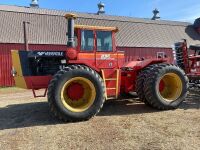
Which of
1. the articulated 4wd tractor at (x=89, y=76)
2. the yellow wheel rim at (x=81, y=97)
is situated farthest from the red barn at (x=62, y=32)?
the yellow wheel rim at (x=81, y=97)

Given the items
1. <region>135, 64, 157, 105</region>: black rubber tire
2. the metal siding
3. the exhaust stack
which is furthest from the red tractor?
the metal siding

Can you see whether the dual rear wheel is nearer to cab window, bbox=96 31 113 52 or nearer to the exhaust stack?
cab window, bbox=96 31 113 52

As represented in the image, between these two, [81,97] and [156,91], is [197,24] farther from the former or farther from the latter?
[81,97]

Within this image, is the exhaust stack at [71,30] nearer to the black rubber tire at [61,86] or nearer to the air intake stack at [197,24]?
the black rubber tire at [61,86]

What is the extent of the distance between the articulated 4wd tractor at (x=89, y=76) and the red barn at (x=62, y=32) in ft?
51.2

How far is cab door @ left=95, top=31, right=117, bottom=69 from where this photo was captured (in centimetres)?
927

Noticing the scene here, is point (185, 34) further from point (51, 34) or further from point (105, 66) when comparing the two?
point (105, 66)

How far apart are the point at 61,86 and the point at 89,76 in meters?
0.83

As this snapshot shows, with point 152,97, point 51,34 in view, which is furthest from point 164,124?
point 51,34

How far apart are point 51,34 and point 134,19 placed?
1167 cm

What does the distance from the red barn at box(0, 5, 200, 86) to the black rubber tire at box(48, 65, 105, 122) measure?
1664cm

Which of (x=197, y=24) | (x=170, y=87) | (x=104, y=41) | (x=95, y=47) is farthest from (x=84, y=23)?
(x=95, y=47)

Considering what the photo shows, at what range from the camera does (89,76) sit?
8484 mm

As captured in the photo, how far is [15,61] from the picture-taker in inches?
360
